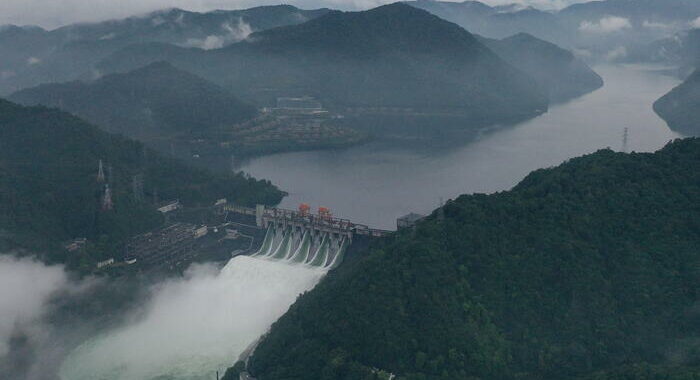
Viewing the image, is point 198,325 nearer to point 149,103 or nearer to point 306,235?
point 306,235

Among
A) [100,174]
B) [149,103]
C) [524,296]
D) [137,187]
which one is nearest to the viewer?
[524,296]

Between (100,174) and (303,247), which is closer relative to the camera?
(303,247)

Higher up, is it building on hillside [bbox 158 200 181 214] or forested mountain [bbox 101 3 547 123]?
forested mountain [bbox 101 3 547 123]

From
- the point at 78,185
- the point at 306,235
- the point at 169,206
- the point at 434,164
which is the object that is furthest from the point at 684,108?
the point at 78,185

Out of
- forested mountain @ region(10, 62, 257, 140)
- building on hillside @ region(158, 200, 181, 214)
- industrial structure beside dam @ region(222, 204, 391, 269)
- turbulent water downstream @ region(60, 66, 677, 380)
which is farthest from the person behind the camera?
forested mountain @ region(10, 62, 257, 140)

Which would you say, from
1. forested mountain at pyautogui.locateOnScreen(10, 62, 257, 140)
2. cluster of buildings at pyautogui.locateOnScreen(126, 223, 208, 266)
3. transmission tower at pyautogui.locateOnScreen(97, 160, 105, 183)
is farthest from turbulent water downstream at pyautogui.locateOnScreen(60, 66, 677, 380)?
forested mountain at pyautogui.locateOnScreen(10, 62, 257, 140)

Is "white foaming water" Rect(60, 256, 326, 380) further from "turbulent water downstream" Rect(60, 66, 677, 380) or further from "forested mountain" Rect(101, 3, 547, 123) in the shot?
"forested mountain" Rect(101, 3, 547, 123)
